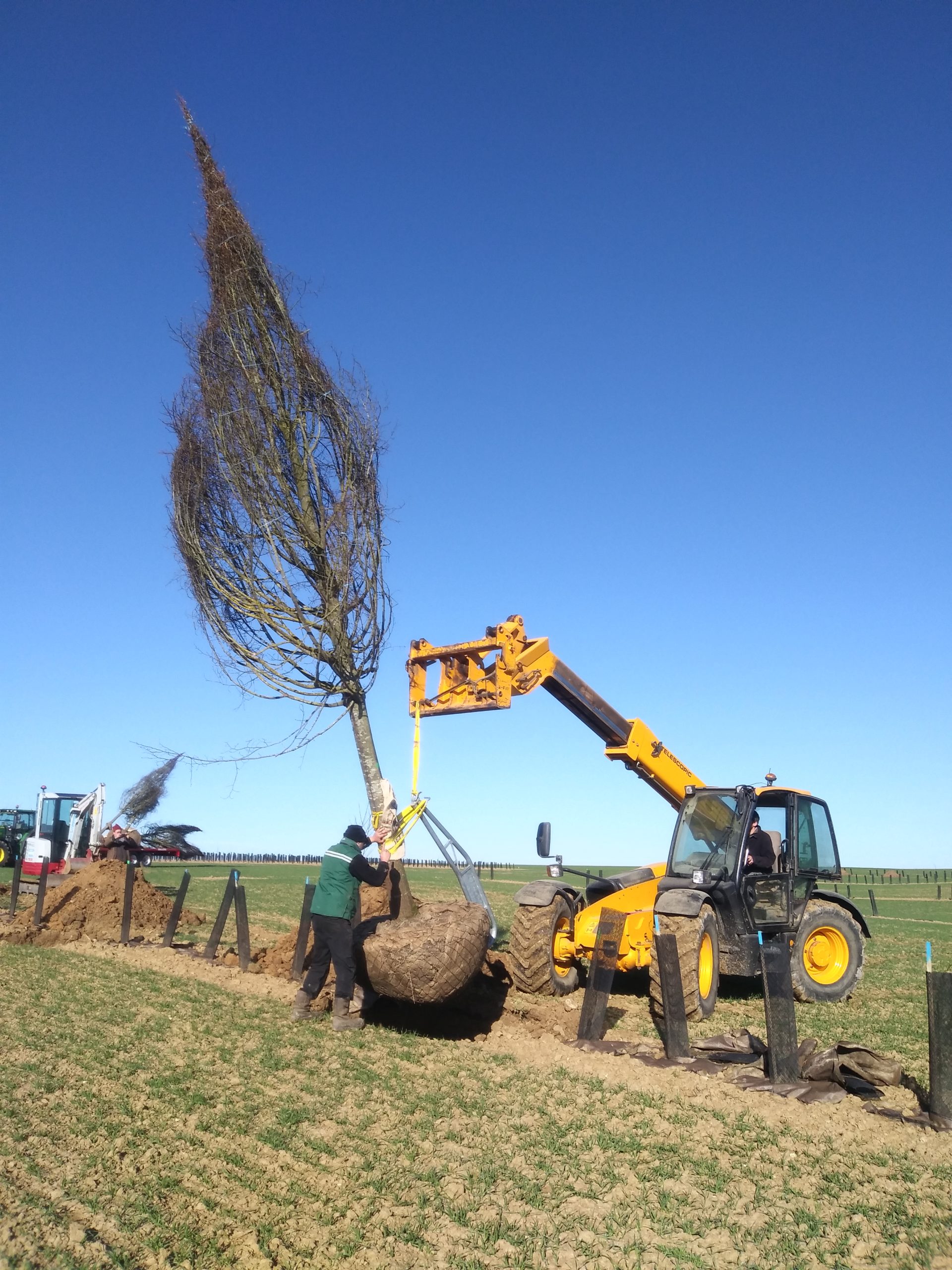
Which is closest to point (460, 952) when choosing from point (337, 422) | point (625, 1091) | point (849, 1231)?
point (625, 1091)

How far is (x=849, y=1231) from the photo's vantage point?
4.68 m

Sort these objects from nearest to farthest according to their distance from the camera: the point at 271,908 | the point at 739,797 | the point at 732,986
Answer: the point at 739,797 < the point at 732,986 < the point at 271,908

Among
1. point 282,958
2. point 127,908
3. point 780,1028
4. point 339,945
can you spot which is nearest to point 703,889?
point 780,1028

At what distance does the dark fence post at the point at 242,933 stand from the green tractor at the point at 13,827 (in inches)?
966

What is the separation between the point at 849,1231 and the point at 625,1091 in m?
2.58

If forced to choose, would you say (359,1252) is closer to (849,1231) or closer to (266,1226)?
(266,1226)

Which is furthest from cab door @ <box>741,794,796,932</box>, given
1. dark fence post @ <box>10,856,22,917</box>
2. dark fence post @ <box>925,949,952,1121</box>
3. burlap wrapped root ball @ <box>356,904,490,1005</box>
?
dark fence post @ <box>10,856,22,917</box>

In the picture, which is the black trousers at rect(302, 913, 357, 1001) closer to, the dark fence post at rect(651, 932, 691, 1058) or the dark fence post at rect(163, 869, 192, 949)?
the dark fence post at rect(651, 932, 691, 1058)

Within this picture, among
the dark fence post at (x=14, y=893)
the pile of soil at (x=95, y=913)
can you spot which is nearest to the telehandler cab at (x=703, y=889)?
the pile of soil at (x=95, y=913)

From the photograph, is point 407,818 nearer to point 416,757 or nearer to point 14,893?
point 416,757

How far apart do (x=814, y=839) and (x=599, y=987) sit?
15.0ft

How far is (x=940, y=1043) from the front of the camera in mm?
6523

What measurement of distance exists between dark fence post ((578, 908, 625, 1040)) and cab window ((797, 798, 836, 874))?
372 cm

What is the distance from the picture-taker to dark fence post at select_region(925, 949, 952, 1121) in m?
6.40
